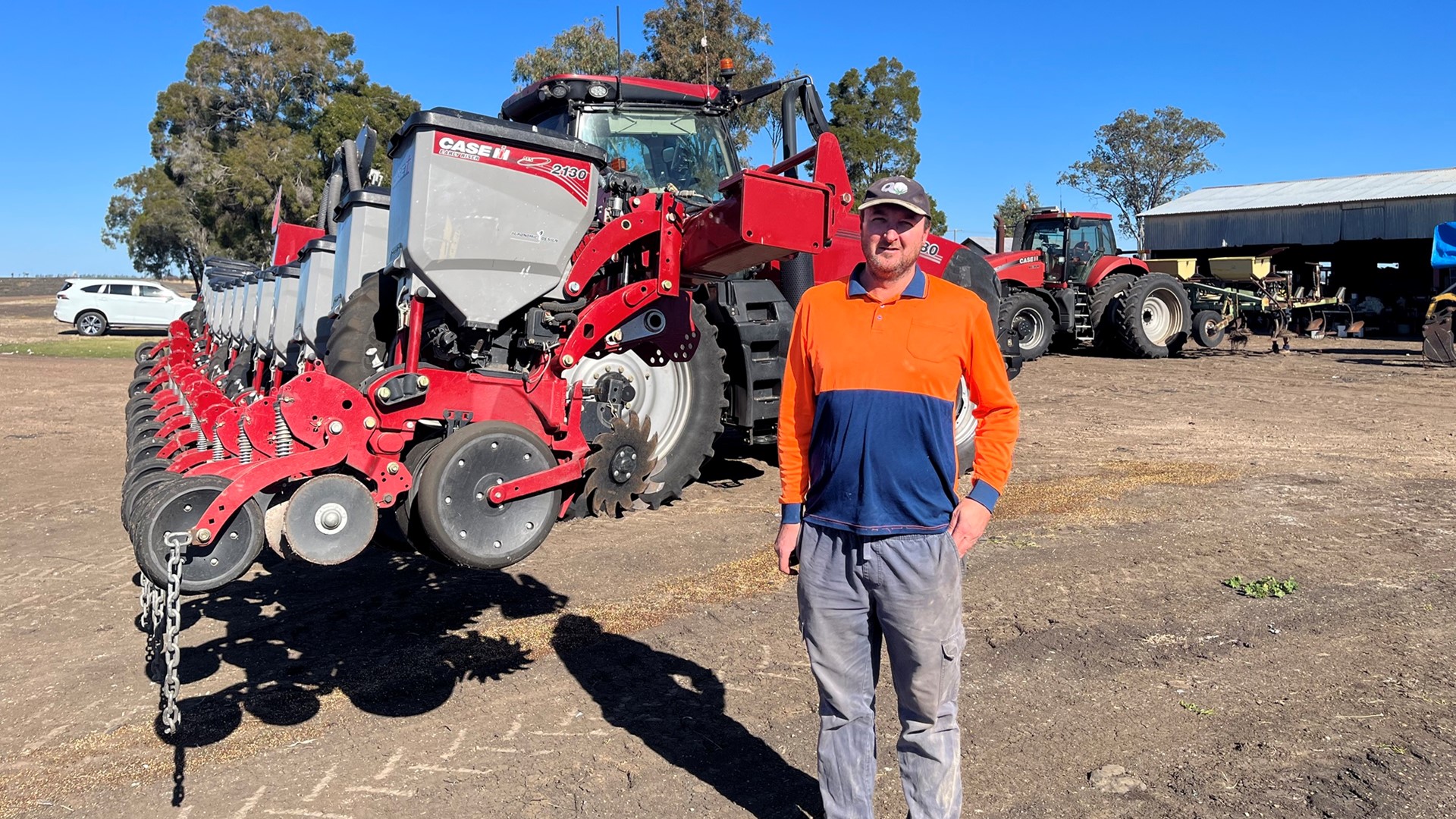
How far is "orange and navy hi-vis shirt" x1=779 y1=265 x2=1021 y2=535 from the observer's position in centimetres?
269

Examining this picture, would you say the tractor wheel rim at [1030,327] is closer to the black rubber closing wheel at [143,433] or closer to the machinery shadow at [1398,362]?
the machinery shadow at [1398,362]

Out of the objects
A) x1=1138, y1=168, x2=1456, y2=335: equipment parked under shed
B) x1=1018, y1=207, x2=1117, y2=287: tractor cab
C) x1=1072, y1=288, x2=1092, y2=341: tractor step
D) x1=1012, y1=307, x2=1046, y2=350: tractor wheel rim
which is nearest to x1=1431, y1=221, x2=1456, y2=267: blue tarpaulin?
x1=1018, y1=207, x2=1117, y2=287: tractor cab

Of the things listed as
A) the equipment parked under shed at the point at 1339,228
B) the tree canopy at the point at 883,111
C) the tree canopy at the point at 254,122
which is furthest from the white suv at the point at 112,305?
the equipment parked under shed at the point at 1339,228

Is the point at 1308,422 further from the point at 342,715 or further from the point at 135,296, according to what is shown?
the point at 135,296

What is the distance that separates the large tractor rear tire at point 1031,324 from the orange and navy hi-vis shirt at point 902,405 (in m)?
14.3

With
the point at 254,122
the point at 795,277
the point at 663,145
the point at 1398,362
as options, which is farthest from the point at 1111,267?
the point at 254,122

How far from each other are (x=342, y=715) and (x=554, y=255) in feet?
6.23

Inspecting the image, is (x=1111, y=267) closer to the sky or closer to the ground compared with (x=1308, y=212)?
closer to the ground

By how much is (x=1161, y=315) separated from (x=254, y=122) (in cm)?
3151

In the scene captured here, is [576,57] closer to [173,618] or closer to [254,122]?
[254,122]

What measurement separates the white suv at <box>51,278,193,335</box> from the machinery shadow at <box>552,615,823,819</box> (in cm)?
2594

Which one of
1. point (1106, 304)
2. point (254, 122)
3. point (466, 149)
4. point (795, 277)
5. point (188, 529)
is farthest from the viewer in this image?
point (254, 122)

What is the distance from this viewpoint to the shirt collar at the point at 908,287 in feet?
9.01

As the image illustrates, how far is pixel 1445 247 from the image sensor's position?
1897 centimetres
